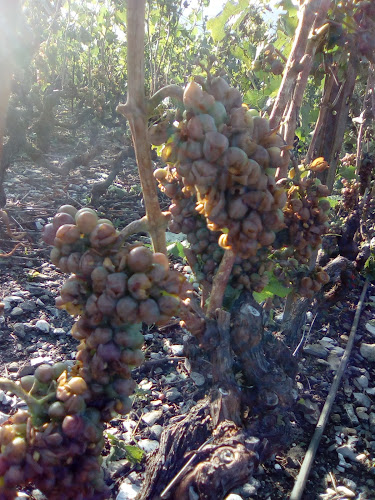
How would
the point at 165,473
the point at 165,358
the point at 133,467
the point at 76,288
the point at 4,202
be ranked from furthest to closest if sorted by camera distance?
1. the point at 4,202
2. the point at 165,358
3. the point at 133,467
4. the point at 165,473
5. the point at 76,288

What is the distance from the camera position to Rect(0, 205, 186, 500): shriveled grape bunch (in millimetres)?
1046

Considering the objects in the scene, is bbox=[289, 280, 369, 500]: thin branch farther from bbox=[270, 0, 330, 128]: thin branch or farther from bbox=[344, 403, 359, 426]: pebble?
bbox=[270, 0, 330, 128]: thin branch

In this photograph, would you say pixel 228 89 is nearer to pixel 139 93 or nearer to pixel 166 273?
pixel 139 93

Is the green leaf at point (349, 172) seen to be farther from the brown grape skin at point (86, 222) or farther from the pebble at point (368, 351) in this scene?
the brown grape skin at point (86, 222)

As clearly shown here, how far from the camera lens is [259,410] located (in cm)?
176

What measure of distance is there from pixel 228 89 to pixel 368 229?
11.0 feet

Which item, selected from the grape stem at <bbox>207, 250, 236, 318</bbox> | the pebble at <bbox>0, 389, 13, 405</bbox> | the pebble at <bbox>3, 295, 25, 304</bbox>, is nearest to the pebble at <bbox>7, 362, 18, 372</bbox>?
the pebble at <bbox>0, 389, 13, 405</bbox>

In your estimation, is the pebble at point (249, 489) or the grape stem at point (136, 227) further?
the pebble at point (249, 489)

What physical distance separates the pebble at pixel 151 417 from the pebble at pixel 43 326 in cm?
80

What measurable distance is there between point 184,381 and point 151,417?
0.27 metres

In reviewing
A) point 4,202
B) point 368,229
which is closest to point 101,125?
point 4,202

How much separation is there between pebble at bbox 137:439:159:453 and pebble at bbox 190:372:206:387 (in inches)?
12.0

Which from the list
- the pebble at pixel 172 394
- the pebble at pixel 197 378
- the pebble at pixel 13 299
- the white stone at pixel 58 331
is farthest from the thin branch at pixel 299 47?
the pebble at pixel 13 299

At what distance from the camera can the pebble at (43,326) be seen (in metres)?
2.47
